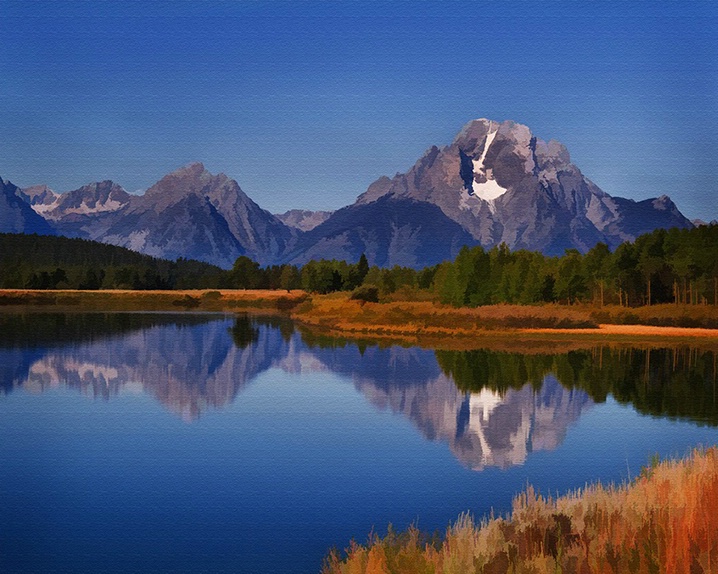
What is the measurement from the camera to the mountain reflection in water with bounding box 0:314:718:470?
38.3 meters

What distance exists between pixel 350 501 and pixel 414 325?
265 ft

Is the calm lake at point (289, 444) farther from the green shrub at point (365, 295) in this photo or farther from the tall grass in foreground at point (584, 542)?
the green shrub at point (365, 295)

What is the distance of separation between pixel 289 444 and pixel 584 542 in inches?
760

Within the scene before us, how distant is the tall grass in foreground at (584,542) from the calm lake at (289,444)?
396cm

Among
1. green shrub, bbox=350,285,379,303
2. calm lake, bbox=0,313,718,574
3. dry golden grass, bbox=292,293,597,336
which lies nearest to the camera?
calm lake, bbox=0,313,718,574

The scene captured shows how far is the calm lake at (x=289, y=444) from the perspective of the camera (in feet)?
67.1

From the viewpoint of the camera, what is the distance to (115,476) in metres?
26.5

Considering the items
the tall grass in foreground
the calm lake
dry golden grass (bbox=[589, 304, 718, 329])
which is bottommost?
the calm lake

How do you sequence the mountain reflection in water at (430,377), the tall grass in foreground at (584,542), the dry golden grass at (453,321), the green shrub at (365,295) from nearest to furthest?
the tall grass in foreground at (584,542)
the mountain reflection in water at (430,377)
the dry golden grass at (453,321)
the green shrub at (365,295)

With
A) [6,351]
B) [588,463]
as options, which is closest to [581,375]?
[588,463]

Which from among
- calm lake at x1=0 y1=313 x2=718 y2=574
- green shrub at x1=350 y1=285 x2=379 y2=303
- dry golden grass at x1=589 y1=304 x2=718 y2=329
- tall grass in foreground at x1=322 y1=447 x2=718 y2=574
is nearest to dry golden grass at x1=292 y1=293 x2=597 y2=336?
dry golden grass at x1=589 y1=304 x2=718 y2=329

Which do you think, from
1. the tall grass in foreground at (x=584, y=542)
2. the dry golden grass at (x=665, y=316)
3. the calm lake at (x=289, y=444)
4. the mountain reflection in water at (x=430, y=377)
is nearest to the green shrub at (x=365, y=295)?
the dry golden grass at (x=665, y=316)

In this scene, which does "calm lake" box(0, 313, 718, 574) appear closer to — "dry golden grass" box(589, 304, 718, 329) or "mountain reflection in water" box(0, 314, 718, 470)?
"mountain reflection in water" box(0, 314, 718, 470)

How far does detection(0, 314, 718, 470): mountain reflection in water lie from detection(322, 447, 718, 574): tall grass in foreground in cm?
1195
